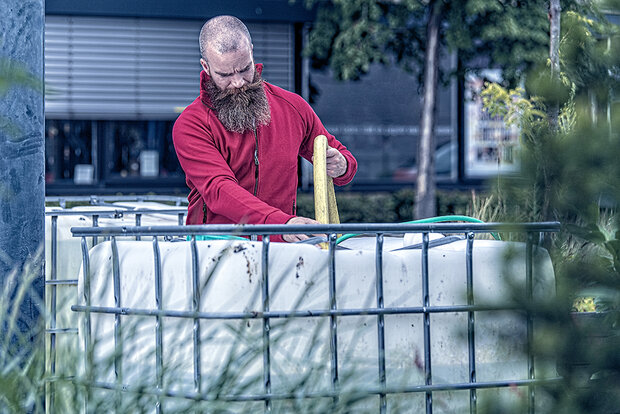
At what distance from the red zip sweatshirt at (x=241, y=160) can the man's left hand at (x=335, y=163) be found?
0.09m

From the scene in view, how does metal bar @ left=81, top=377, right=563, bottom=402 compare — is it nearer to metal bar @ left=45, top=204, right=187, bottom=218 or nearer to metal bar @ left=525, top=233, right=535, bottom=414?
metal bar @ left=525, top=233, right=535, bottom=414

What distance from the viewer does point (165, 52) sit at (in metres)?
12.4

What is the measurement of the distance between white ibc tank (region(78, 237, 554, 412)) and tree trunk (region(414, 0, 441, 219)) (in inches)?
367

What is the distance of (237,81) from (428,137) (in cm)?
861

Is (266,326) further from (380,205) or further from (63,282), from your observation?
(380,205)

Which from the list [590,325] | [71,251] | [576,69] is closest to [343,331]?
[590,325]

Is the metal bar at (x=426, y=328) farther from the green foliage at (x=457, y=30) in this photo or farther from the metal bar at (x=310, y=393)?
the green foliage at (x=457, y=30)

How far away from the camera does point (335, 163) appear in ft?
10.2

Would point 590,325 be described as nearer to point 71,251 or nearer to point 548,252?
point 548,252

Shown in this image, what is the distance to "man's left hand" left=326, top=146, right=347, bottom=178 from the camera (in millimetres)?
3053

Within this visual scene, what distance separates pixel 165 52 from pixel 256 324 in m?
10.8

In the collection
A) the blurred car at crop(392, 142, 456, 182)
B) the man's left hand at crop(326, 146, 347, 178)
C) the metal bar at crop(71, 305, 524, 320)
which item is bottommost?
the metal bar at crop(71, 305, 524, 320)

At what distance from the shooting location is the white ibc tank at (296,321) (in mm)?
2068

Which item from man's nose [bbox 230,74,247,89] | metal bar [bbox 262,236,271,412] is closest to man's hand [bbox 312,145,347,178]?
man's nose [bbox 230,74,247,89]
